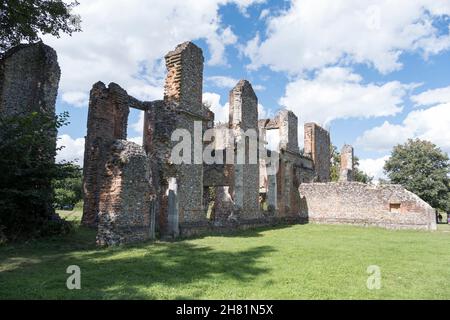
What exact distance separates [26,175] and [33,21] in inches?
304

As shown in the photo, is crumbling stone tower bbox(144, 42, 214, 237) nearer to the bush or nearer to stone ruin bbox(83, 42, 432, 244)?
stone ruin bbox(83, 42, 432, 244)

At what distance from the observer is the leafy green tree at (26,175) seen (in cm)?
1089

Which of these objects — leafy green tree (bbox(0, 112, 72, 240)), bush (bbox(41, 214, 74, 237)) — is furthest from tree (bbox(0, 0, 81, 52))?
bush (bbox(41, 214, 74, 237))

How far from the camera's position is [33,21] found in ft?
51.1

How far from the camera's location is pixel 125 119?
1734 centimetres

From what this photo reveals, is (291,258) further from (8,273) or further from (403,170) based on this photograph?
(403,170)

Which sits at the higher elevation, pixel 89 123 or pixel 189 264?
pixel 89 123

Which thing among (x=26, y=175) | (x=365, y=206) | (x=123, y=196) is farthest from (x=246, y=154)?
(x=26, y=175)

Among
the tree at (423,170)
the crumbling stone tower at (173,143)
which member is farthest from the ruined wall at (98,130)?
the tree at (423,170)

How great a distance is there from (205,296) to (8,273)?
166 inches

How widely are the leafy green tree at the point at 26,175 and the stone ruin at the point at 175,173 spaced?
1.77 meters

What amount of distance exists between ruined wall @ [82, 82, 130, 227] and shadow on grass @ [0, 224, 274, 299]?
5.05m

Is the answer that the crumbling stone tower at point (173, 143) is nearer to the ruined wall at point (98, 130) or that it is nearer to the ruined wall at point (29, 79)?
the ruined wall at point (98, 130)

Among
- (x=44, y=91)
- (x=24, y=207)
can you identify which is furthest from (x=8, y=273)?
(x=44, y=91)
